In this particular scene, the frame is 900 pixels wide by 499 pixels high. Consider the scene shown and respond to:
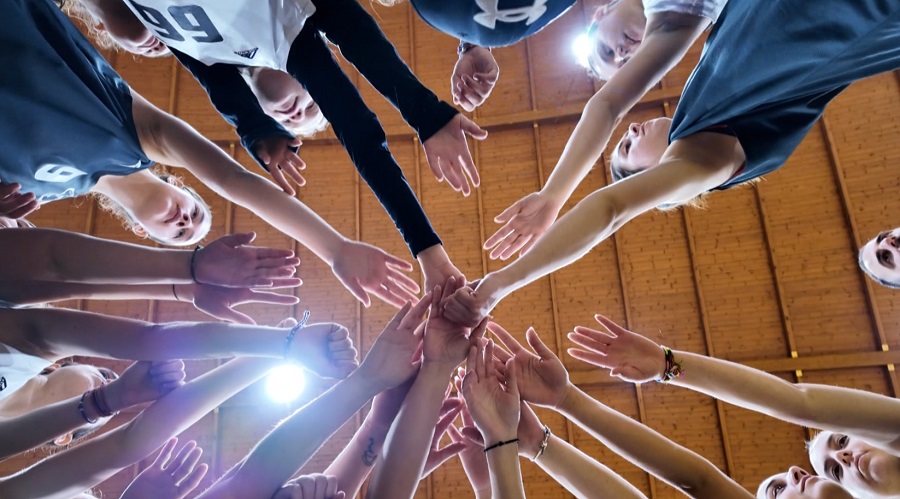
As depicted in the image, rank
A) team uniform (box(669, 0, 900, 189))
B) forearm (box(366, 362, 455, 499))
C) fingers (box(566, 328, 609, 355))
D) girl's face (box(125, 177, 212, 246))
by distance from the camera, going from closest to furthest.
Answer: team uniform (box(669, 0, 900, 189)), forearm (box(366, 362, 455, 499)), fingers (box(566, 328, 609, 355)), girl's face (box(125, 177, 212, 246))

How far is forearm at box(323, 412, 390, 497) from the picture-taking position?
6.47 ft

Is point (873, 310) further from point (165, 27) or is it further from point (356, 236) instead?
point (165, 27)

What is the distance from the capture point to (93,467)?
6.06 ft

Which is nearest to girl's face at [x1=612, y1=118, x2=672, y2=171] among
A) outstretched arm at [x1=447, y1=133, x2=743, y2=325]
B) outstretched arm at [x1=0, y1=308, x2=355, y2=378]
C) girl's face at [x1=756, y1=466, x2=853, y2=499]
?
outstretched arm at [x1=447, y1=133, x2=743, y2=325]

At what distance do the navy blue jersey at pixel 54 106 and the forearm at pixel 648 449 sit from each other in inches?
78.1

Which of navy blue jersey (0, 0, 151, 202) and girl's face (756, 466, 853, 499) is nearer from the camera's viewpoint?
navy blue jersey (0, 0, 151, 202)

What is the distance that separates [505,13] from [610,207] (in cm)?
70

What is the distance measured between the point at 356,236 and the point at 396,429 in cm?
490

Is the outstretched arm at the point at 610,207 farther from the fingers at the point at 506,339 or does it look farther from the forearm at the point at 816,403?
the forearm at the point at 816,403

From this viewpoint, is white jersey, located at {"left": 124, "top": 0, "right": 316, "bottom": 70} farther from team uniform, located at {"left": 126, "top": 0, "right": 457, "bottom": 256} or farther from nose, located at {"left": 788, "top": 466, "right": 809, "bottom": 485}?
nose, located at {"left": 788, "top": 466, "right": 809, "bottom": 485}

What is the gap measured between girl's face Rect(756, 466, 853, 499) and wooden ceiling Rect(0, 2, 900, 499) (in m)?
3.19

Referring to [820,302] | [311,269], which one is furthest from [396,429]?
[820,302]

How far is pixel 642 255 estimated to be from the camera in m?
6.28

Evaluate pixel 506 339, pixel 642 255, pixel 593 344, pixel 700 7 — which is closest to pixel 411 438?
pixel 506 339
